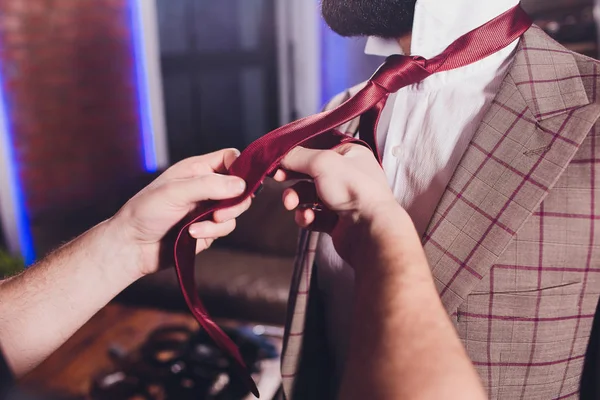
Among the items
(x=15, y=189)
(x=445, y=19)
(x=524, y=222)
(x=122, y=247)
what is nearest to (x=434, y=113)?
(x=445, y=19)

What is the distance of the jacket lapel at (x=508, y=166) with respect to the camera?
619mm

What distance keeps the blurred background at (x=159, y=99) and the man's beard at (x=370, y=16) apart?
1.64 m

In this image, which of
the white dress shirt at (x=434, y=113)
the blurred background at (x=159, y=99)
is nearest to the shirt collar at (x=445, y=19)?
the white dress shirt at (x=434, y=113)

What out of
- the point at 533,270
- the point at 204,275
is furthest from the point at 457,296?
the point at 204,275

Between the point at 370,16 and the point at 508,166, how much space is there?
0.34m

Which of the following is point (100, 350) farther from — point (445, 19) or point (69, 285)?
point (445, 19)

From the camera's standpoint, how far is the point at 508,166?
641 millimetres

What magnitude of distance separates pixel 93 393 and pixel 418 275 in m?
1.65

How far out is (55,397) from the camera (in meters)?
1.80

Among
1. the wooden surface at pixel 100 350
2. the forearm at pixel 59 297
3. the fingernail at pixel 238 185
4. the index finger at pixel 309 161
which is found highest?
the index finger at pixel 309 161

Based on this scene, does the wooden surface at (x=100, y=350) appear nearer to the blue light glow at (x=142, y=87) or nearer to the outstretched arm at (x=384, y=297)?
the outstretched arm at (x=384, y=297)

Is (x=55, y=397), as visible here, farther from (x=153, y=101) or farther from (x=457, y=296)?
(x=153, y=101)

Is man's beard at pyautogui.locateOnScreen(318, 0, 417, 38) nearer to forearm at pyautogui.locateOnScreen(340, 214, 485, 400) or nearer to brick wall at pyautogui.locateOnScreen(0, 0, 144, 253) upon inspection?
forearm at pyautogui.locateOnScreen(340, 214, 485, 400)

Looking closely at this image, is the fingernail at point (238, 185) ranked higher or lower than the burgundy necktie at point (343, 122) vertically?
lower
